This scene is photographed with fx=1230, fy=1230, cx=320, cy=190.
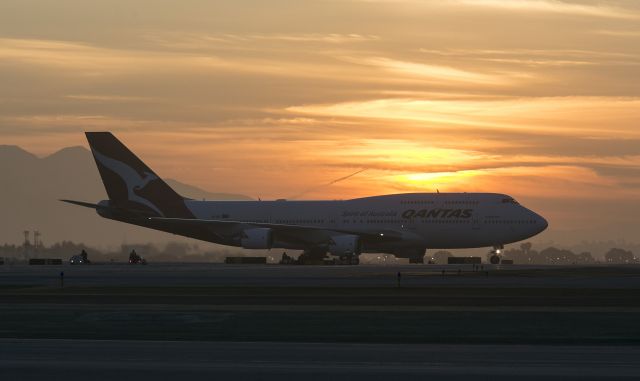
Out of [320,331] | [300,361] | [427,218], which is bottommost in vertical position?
[300,361]

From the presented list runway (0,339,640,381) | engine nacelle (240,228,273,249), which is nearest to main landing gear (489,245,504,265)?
engine nacelle (240,228,273,249)

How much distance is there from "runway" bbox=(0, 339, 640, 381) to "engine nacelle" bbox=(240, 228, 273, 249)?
7776cm

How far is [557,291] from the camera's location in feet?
179

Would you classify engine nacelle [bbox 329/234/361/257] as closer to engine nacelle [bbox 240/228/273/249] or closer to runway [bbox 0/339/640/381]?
engine nacelle [bbox 240/228/273/249]

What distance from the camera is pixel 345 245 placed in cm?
10700

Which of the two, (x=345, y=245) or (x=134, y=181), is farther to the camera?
(x=134, y=181)

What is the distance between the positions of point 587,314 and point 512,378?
18494 millimetres

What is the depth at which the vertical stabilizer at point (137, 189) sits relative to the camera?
114 meters

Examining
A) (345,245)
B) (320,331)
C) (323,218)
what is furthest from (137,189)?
(320,331)

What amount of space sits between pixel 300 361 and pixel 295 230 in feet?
275

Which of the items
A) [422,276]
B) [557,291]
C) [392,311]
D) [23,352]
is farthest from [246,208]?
[23,352]

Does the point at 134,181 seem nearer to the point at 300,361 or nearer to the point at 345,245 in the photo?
the point at 345,245

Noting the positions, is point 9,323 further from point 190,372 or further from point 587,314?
point 587,314

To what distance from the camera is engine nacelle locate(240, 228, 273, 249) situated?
10775 centimetres
